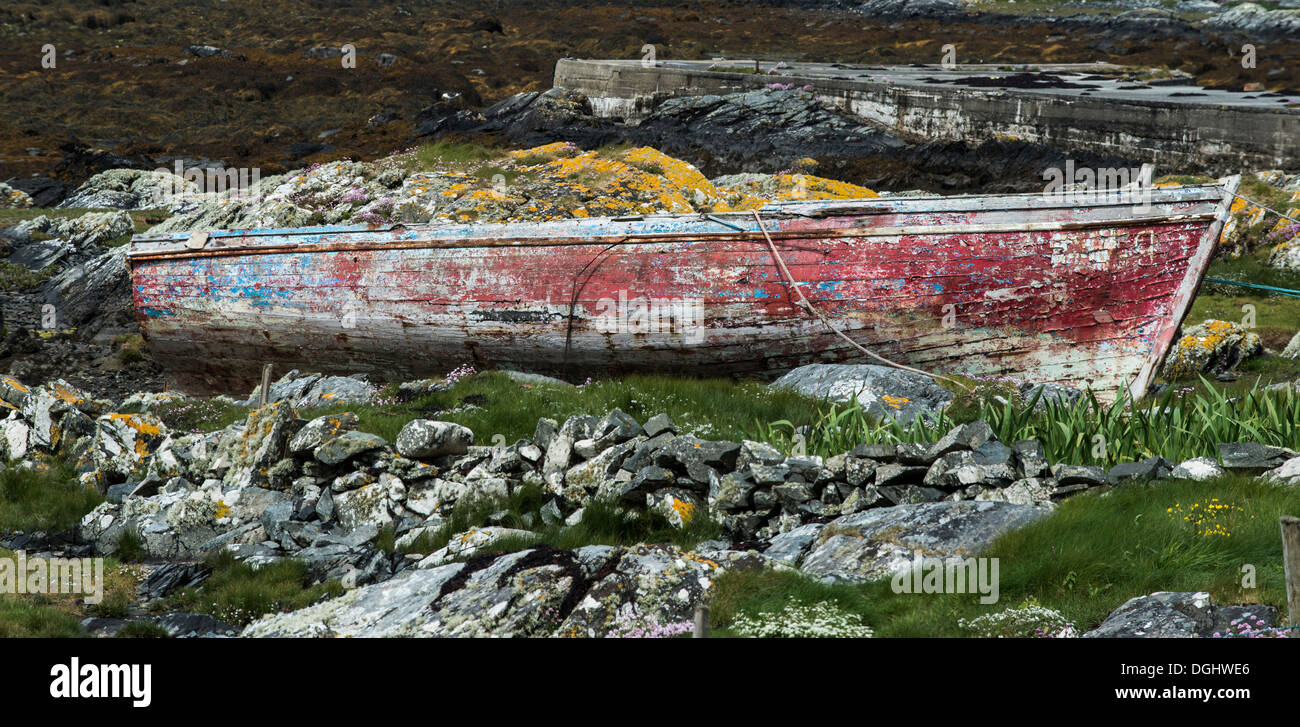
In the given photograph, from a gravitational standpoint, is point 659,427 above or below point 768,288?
below

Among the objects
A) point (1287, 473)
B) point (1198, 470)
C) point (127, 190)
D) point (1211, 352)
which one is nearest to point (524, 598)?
point (1198, 470)

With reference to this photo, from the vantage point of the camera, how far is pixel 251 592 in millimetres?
7504

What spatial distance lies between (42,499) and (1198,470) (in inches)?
394

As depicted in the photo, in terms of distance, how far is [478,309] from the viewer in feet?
45.2

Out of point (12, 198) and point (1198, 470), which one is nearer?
point (1198, 470)

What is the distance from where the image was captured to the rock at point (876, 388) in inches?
422

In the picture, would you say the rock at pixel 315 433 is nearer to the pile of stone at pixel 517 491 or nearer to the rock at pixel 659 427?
the pile of stone at pixel 517 491

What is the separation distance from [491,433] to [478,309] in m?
3.41

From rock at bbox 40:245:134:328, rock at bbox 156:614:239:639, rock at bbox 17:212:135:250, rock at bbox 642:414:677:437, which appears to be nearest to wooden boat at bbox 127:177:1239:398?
rock at bbox 642:414:677:437

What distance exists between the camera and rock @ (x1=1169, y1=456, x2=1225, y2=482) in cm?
742

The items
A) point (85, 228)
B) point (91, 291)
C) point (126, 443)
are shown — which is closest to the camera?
point (126, 443)

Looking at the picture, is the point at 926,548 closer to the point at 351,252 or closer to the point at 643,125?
the point at 351,252

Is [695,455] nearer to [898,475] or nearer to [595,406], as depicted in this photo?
[898,475]
